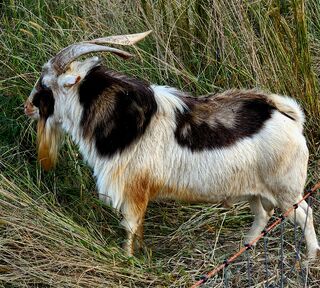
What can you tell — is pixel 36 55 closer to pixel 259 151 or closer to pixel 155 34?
pixel 155 34

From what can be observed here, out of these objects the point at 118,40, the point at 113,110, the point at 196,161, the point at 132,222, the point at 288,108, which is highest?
the point at 118,40

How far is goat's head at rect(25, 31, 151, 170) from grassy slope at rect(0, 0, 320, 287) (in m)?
0.44

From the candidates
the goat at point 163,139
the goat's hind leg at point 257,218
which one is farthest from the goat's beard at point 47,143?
the goat's hind leg at point 257,218

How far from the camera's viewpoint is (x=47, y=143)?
5336mm

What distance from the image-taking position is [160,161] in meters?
4.98

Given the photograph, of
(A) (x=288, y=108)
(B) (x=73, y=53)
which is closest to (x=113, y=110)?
(B) (x=73, y=53)

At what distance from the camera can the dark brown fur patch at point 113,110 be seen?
16.3ft

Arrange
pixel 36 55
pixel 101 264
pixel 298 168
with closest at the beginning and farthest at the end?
pixel 101 264 < pixel 298 168 < pixel 36 55

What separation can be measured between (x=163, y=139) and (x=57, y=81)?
739 mm

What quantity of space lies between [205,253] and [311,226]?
71 centimetres

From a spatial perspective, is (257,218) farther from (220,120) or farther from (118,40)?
(118,40)

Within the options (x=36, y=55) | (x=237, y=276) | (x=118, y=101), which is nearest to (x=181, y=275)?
(x=237, y=276)

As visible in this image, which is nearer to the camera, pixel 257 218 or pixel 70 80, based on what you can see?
pixel 70 80

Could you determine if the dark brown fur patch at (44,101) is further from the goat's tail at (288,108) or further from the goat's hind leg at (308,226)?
the goat's hind leg at (308,226)
